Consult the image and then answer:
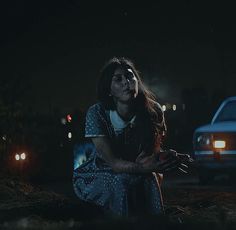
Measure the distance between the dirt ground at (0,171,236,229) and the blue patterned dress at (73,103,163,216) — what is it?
0.14m

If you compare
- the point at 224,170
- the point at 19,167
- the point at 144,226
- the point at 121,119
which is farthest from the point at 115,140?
the point at 19,167

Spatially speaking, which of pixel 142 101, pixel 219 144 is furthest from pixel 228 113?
pixel 142 101

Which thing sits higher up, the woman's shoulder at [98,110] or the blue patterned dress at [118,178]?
the woman's shoulder at [98,110]

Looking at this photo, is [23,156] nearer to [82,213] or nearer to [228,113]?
[228,113]

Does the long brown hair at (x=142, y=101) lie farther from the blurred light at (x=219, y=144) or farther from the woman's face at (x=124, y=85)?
the blurred light at (x=219, y=144)

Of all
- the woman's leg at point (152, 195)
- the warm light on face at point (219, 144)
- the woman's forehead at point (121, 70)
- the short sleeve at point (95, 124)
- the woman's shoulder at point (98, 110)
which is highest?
the woman's forehead at point (121, 70)

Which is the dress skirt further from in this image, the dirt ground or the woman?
the dirt ground

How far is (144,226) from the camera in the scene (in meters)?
3.04

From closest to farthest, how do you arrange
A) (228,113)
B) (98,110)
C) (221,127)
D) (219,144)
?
1. (98,110)
2. (219,144)
3. (221,127)
4. (228,113)

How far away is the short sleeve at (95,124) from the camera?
4129mm

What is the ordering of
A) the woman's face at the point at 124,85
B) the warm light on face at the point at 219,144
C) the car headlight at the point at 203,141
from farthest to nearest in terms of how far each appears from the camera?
the car headlight at the point at 203,141
the warm light on face at the point at 219,144
the woman's face at the point at 124,85

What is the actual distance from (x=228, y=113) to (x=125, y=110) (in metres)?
11.9

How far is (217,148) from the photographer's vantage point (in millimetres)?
15141

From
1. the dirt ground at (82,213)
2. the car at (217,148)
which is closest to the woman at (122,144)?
the dirt ground at (82,213)
